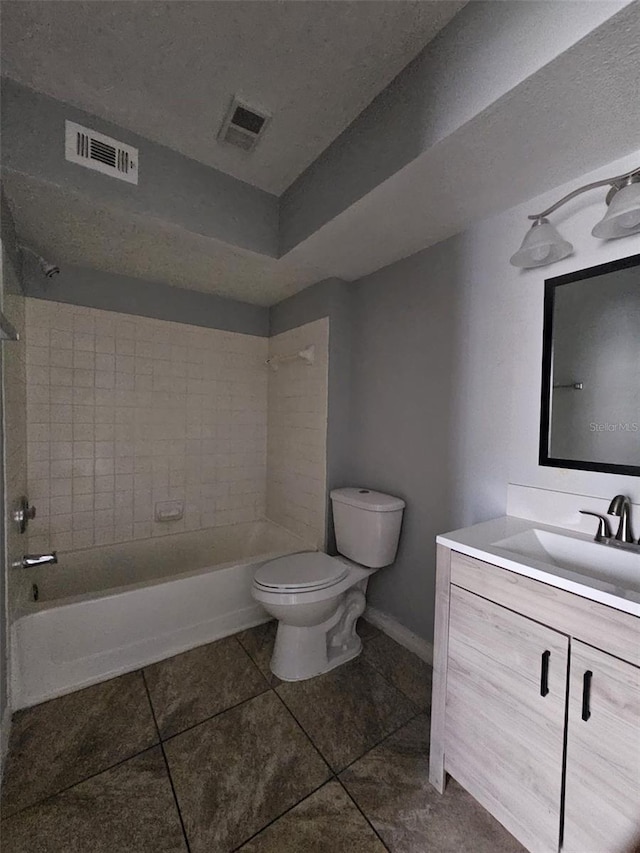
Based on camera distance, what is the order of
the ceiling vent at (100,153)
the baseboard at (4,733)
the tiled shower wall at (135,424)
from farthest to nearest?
the tiled shower wall at (135,424), the ceiling vent at (100,153), the baseboard at (4,733)

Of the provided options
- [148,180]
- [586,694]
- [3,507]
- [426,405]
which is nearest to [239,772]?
[586,694]

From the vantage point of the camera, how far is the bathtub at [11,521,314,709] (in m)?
1.47

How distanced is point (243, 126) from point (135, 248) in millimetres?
793

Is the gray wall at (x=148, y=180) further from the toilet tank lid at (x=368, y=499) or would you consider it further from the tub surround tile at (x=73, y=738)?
the tub surround tile at (x=73, y=738)

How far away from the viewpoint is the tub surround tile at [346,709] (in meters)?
1.28

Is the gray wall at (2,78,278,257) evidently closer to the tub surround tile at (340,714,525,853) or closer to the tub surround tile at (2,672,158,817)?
the tub surround tile at (2,672,158,817)

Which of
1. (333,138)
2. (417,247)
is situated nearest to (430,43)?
(333,138)

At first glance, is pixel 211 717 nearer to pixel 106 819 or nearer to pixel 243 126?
pixel 106 819

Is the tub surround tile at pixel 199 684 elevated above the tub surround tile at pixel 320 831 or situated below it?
below

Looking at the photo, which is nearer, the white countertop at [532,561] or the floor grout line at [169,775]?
the white countertop at [532,561]

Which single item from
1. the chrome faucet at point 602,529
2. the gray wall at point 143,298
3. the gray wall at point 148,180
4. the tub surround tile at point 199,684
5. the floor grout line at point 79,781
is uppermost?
the gray wall at point 148,180

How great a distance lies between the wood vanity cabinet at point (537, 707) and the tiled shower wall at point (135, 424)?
1.81m

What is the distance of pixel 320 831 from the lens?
1007mm

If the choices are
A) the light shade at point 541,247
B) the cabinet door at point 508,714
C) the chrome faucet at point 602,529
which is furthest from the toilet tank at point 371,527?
the light shade at point 541,247
